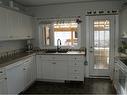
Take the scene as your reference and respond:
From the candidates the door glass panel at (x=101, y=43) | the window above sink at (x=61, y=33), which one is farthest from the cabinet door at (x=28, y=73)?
the door glass panel at (x=101, y=43)

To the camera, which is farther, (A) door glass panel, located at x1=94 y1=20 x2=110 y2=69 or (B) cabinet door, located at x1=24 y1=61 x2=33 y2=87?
(A) door glass panel, located at x1=94 y1=20 x2=110 y2=69

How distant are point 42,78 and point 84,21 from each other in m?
2.28

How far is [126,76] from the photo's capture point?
97.2 inches

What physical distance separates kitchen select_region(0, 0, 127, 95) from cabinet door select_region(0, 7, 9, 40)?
90mm

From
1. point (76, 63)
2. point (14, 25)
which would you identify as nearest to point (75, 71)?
point (76, 63)

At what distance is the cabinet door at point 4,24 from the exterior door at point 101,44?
2571 millimetres

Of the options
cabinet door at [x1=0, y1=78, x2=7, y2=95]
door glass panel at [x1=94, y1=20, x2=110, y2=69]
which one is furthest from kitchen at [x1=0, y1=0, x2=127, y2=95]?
cabinet door at [x1=0, y1=78, x2=7, y2=95]

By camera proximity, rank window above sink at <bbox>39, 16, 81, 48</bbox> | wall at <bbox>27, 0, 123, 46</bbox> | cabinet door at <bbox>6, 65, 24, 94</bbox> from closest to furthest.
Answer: cabinet door at <bbox>6, 65, 24, 94</bbox>, wall at <bbox>27, 0, 123, 46</bbox>, window above sink at <bbox>39, 16, 81, 48</bbox>

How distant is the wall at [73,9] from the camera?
4.38 m

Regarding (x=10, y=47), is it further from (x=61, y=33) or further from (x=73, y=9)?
(x=73, y=9)

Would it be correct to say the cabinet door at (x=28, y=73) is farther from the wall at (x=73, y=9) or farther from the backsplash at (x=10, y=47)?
→ the wall at (x=73, y=9)

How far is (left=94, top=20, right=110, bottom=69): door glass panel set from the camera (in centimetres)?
447

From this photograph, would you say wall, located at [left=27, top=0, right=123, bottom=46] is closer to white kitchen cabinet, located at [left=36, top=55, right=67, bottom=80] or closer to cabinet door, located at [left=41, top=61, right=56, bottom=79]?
white kitchen cabinet, located at [left=36, top=55, right=67, bottom=80]

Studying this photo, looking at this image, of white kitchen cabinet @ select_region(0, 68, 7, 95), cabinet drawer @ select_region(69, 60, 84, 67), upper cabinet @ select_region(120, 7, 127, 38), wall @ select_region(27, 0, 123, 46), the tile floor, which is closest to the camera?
white kitchen cabinet @ select_region(0, 68, 7, 95)
